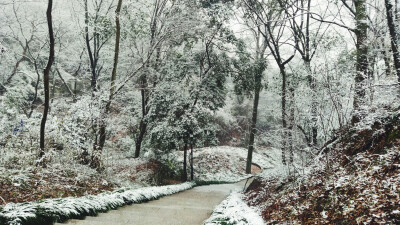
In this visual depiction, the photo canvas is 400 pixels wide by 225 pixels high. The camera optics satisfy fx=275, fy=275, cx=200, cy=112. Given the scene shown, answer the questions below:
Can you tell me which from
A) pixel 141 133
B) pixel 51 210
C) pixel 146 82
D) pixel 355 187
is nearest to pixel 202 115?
pixel 146 82

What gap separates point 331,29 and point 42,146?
11906 millimetres

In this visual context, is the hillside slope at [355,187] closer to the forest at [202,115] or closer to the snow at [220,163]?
the forest at [202,115]

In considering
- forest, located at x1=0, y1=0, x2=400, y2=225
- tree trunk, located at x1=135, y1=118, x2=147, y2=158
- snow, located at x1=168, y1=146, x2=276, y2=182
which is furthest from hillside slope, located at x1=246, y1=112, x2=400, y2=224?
snow, located at x1=168, y1=146, x2=276, y2=182

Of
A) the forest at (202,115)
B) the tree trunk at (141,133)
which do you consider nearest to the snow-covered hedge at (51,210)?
the forest at (202,115)

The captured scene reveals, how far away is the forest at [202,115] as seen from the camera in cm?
470

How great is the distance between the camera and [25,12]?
51.6 feet

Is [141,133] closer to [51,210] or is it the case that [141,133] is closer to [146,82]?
[146,82]

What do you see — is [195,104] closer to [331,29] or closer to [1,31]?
[331,29]

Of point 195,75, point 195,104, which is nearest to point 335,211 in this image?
point 195,104

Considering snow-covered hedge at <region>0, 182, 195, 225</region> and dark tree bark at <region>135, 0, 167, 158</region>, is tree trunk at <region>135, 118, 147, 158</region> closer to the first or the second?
dark tree bark at <region>135, 0, 167, 158</region>

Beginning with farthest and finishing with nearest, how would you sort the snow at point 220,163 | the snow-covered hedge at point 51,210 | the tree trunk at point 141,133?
the snow at point 220,163
the tree trunk at point 141,133
the snow-covered hedge at point 51,210

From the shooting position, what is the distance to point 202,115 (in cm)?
1344

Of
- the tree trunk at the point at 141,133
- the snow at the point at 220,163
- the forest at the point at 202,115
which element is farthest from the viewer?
the snow at the point at 220,163

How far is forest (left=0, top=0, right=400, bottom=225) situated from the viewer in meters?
4.70
